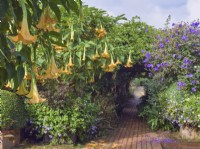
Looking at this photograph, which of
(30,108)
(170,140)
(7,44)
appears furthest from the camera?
(170,140)

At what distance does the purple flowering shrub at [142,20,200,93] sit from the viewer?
838 cm

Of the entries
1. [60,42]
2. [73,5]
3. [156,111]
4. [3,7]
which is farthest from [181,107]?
[3,7]

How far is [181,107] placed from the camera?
793 cm

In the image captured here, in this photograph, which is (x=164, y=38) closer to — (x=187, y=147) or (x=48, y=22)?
(x=187, y=147)

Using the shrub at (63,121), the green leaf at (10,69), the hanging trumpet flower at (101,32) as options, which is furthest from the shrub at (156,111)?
the green leaf at (10,69)

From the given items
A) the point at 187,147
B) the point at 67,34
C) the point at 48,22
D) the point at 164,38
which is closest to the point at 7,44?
the point at 48,22

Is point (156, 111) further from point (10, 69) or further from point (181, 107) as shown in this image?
point (10, 69)

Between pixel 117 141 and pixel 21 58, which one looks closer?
pixel 21 58

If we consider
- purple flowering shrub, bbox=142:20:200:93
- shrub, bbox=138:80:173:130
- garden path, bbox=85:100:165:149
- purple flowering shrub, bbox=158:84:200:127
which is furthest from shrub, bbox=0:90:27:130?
purple flowering shrub, bbox=142:20:200:93

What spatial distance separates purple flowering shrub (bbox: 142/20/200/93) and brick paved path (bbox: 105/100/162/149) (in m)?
1.42

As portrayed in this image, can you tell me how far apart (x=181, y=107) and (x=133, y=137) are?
51.1 inches

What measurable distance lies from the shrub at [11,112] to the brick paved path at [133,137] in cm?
178

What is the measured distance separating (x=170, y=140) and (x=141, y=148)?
1115 millimetres

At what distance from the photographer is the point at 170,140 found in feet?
24.7
